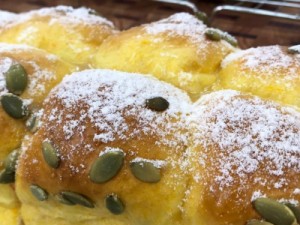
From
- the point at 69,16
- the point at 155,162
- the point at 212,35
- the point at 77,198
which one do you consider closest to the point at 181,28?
the point at 212,35

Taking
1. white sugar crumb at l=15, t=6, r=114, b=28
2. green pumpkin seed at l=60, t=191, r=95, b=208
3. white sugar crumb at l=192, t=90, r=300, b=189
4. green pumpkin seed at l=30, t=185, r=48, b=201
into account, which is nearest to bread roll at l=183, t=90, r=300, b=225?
white sugar crumb at l=192, t=90, r=300, b=189

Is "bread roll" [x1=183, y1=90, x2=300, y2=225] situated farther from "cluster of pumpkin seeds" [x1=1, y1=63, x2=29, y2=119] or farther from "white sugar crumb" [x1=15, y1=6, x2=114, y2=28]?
"white sugar crumb" [x1=15, y1=6, x2=114, y2=28]

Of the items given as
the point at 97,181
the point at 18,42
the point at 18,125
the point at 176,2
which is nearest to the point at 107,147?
the point at 97,181

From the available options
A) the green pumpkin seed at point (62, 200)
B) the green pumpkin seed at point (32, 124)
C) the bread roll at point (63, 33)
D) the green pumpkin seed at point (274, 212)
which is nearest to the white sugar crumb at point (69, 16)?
the bread roll at point (63, 33)

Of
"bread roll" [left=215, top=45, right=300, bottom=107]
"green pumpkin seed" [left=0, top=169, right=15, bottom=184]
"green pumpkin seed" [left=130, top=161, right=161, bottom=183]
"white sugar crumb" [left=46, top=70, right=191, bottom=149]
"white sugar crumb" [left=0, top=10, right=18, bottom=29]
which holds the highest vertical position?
"bread roll" [left=215, top=45, right=300, bottom=107]

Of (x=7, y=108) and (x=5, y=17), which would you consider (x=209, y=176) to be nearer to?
(x=7, y=108)
